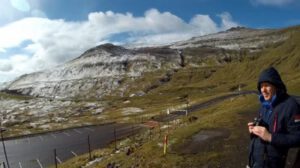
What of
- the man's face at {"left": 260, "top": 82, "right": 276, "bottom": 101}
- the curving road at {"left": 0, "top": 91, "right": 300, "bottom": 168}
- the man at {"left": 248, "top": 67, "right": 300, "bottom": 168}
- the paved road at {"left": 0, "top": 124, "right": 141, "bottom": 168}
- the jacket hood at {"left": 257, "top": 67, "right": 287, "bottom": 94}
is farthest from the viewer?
the curving road at {"left": 0, "top": 91, "right": 300, "bottom": 168}

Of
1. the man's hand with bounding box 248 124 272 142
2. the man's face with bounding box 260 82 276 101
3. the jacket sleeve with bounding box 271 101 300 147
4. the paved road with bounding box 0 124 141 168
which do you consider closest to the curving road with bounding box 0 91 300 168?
the paved road with bounding box 0 124 141 168

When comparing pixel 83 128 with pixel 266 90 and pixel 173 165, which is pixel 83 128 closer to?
pixel 173 165

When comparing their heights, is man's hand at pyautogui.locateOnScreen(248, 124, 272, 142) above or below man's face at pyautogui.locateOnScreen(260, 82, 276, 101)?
below

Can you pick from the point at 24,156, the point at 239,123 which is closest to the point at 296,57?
the point at 24,156

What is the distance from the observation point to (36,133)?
12925 cm

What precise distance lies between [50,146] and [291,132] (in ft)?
317

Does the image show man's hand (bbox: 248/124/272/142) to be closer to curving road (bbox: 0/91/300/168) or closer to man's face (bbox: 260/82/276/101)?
man's face (bbox: 260/82/276/101)

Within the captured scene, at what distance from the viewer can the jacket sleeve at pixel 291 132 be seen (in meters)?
7.11

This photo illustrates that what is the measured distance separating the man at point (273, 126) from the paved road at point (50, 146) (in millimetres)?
69598

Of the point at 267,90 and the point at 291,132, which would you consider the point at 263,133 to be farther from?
the point at 267,90

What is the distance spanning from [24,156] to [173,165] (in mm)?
71464

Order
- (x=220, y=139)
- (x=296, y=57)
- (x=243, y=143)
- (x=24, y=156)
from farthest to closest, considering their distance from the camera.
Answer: (x=296, y=57) < (x=24, y=156) < (x=220, y=139) < (x=243, y=143)

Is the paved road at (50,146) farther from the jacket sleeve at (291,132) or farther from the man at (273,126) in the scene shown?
the jacket sleeve at (291,132)

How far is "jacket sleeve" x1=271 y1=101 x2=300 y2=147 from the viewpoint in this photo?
280 inches
